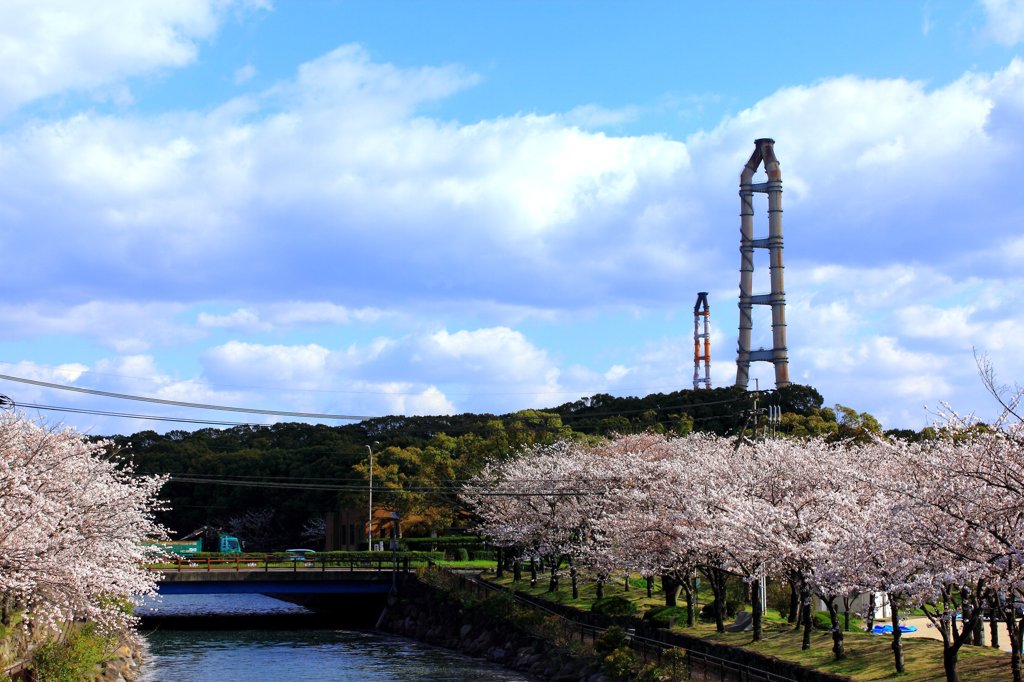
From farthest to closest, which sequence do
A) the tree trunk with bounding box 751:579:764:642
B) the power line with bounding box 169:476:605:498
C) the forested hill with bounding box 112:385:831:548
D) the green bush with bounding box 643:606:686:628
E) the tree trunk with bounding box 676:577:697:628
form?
the forested hill with bounding box 112:385:831:548, the power line with bounding box 169:476:605:498, the green bush with bounding box 643:606:686:628, the tree trunk with bounding box 676:577:697:628, the tree trunk with bounding box 751:579:764:642

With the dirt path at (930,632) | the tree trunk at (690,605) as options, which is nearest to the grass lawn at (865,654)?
the tree trunk at (690,605)

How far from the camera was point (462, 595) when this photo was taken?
66000 mm

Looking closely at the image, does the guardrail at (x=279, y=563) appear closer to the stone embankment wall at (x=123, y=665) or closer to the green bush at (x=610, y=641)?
the stone embankment wall at (x=123, y=665)

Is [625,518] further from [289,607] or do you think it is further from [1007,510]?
[289,607]

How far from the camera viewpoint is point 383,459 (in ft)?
362

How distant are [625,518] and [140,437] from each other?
4404 inches

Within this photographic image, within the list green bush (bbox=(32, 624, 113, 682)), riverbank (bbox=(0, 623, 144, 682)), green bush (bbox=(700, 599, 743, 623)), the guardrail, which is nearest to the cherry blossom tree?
riverbank (bbox=(0, 623, 144, 682))

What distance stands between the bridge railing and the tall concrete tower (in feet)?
224

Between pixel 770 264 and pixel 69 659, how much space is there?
113m

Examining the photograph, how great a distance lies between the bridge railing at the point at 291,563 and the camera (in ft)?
248

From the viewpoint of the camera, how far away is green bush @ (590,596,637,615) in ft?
172

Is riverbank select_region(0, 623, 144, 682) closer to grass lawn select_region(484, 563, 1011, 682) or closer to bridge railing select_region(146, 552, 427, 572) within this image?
grass lawn select_region(484, 563, 1011, 682)

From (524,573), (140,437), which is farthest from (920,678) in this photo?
(140,437)

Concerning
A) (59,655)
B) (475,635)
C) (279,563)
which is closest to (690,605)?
(475,635)
